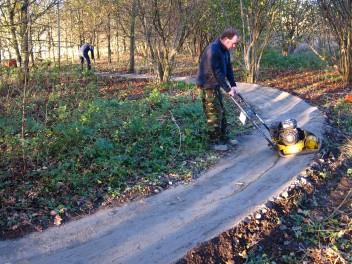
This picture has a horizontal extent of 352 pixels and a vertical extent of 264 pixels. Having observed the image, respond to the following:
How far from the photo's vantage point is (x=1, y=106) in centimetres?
1004

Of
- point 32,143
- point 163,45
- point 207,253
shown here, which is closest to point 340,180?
point 207,253

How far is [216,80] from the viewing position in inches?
292

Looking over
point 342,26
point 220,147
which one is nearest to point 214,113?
point 220,147

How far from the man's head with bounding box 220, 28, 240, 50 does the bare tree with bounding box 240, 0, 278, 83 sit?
348 inches

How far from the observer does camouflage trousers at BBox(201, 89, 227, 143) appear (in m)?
7.65

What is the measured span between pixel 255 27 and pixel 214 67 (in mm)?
9520

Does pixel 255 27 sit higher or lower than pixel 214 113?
higher

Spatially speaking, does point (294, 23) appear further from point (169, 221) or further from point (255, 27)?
point (169, 221)

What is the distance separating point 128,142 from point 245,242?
3458 mm

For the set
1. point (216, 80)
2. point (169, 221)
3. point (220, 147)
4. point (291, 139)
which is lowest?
point (169, 221)

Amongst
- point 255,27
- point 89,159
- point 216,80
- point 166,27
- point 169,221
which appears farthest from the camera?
point 166,27

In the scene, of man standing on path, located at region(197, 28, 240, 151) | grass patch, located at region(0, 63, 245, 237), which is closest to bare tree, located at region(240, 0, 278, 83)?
grass patch, located at region(0, 63, 245, 237)

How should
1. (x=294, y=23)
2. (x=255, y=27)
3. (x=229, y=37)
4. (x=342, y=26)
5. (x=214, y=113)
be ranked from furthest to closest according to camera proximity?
(x=294, y=23), (x=255, y=27), (x=342, y=26), (x=214, y=113), (x=229, y=37)

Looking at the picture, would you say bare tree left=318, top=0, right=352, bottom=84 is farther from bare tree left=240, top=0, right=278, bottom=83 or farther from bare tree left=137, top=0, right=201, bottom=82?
bare tree left=137, top=0, right=201, bottom=82
